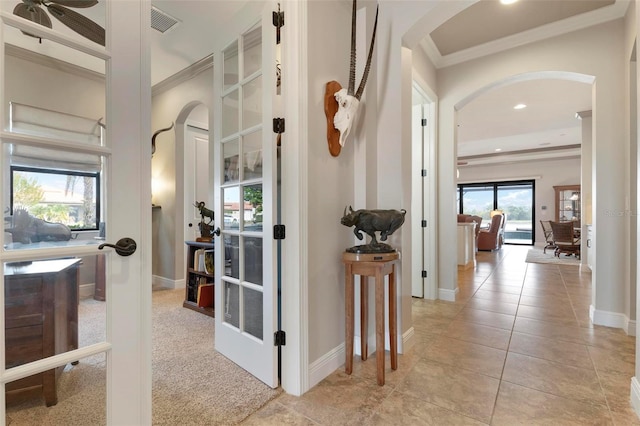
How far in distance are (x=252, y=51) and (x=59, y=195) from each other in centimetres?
147

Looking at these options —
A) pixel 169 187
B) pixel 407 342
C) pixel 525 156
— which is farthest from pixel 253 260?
pixel 525 156

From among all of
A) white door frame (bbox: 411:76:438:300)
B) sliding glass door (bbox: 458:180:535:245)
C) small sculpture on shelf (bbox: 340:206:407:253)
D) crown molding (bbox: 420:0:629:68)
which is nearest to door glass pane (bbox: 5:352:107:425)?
small sculpture on shelf (bbox: 340:206:407:253)

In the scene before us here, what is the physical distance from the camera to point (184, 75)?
387 centimetres

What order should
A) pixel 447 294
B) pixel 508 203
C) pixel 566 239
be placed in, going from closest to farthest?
pixel 447 294, pixel 566 239, pixel 508 203

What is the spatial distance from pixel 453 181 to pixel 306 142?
2481mm

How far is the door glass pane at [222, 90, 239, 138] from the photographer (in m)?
2.12

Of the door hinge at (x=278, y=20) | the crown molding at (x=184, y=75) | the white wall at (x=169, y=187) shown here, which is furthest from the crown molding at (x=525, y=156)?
the door hinge at (x=278, y=20)

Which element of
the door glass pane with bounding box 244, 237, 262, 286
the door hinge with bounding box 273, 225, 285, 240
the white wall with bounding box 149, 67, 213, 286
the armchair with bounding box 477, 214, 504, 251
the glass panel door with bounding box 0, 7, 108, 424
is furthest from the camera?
the armchair with bounding box 477, 214, 504, 251

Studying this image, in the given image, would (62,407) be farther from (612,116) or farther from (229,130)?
(612,116)

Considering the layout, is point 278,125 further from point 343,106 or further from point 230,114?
point 230,114

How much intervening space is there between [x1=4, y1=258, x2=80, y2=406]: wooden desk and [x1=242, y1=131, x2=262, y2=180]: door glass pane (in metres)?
1.09

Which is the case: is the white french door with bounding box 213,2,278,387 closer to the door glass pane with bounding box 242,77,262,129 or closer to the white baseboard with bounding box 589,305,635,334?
the door glass pane with bounding box 242,77,262,129

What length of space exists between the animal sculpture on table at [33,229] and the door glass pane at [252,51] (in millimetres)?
1446

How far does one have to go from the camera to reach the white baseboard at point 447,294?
3514 millimetres
